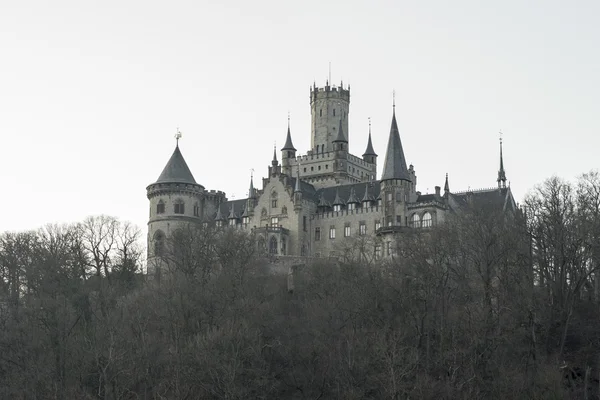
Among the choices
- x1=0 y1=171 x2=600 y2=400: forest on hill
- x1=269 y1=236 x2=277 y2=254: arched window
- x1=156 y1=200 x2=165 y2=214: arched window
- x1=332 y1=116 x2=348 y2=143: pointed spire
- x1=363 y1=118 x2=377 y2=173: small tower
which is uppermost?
x1=332 y1=116 x2=348 y2=143: pointed spire

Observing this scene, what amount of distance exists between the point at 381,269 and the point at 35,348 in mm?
27289

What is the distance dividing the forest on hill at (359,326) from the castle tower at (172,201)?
30988 mm

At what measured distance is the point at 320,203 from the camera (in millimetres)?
114875

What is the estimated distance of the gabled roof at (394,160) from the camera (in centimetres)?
10643

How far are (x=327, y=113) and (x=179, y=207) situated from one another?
25.4 meters

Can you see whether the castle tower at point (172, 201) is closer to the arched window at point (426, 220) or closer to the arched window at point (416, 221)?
the arched window at point (416, 221)

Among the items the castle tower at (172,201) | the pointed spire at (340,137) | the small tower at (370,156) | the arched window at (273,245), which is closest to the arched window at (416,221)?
the arched window at (273,245)

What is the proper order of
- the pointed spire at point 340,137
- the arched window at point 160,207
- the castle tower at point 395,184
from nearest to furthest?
1. the castle tower at point 395,184
2. the arched window at point 160,207
3. the pointed spire at point 340,137

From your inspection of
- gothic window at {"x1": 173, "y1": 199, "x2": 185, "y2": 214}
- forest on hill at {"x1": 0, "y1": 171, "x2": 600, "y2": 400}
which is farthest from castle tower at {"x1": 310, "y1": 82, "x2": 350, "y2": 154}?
forest on hill at {"x1": 0, "y1": 171, "x2": 600, "y2": 400}

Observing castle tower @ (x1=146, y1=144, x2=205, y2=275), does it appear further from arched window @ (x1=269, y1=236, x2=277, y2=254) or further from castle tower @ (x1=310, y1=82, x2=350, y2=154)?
castle tower @ (x1=310, y1=82, x2=350, y2=154)

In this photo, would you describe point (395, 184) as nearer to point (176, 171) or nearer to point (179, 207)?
point (179, 207)

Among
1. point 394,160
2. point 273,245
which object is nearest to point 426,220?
point 394,160

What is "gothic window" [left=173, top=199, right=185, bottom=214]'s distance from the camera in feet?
383

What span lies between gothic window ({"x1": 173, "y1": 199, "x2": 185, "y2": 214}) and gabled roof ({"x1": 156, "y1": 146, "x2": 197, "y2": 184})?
7.95ft
